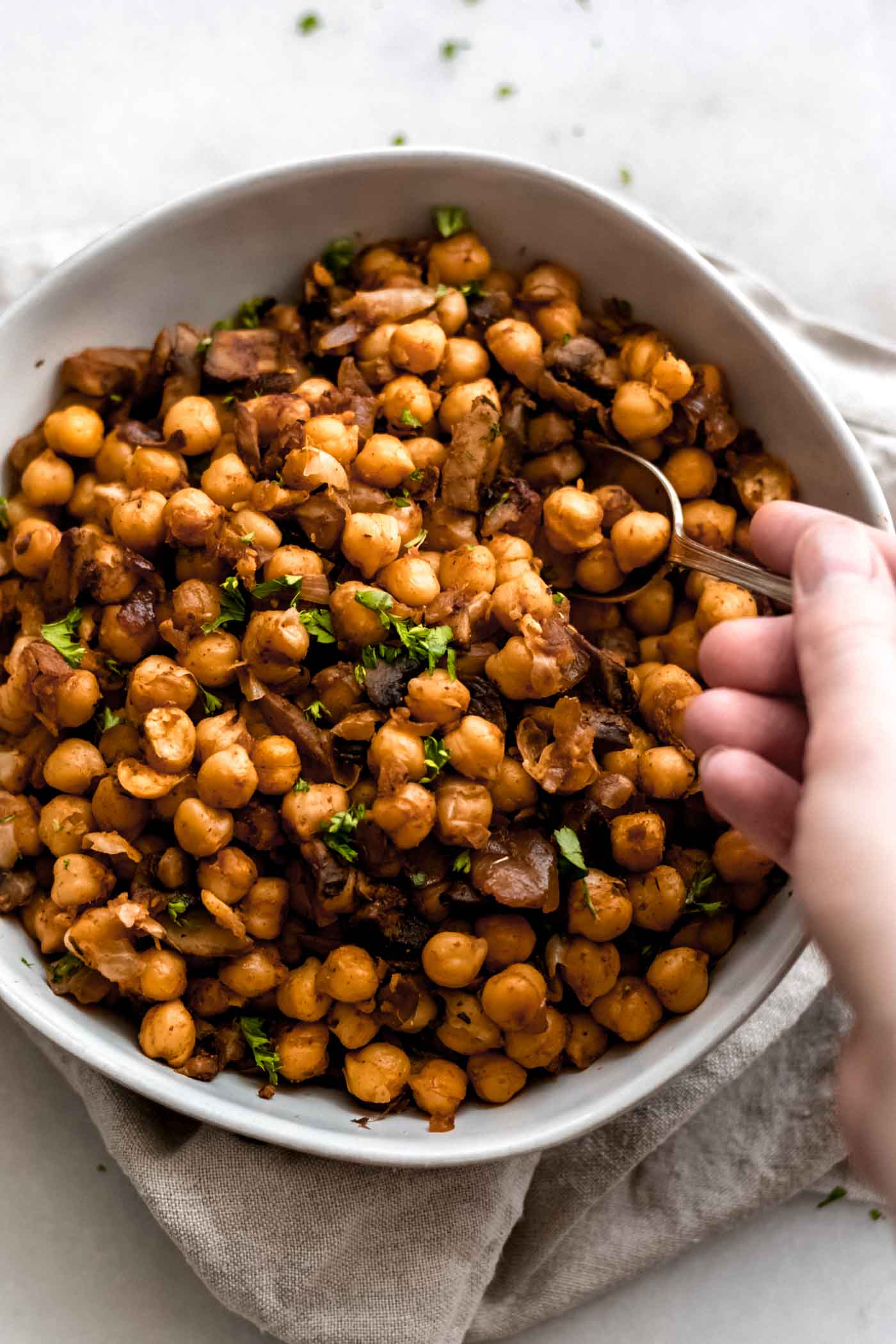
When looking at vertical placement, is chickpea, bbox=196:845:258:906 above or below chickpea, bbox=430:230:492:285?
below

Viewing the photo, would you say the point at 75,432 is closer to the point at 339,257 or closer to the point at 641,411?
the point at 339,257

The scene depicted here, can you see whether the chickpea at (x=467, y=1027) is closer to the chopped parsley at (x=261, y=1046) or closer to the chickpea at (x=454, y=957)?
the chickpea at (x=454, y=957)

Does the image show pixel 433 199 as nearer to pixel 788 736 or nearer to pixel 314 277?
pixel 314 277

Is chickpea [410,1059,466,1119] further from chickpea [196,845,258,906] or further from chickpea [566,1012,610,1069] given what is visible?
chickpea [196,845,258,906]

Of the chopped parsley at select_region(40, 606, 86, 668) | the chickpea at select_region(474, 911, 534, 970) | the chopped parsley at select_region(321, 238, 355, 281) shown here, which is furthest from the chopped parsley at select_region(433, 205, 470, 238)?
the chickpea at select_region(474, 911, 534, 970)

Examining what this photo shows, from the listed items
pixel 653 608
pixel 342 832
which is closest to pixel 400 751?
pixel 342 832

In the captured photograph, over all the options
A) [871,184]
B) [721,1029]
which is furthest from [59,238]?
[721,1029]

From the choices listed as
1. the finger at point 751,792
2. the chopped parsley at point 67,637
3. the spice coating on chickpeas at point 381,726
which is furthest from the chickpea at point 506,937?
the chopped parsley at point 67,637
